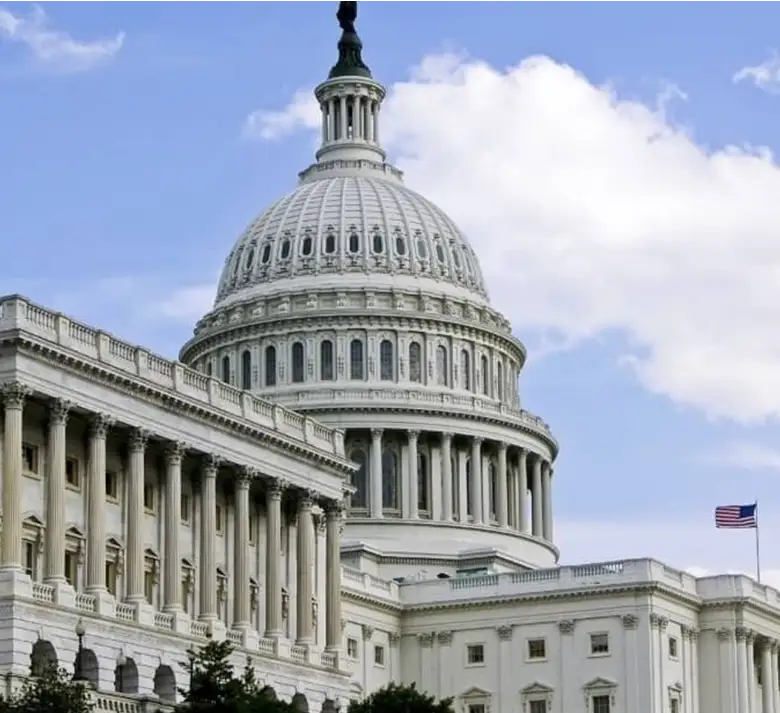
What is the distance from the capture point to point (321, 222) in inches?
7042

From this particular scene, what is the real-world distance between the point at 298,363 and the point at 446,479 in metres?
14.7

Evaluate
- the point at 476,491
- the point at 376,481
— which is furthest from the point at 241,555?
the point at 476,491

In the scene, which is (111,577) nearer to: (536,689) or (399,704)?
(399,704)

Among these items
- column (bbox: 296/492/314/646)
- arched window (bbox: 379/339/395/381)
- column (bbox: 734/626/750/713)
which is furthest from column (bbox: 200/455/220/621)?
arched window (bbox: 379/339/395/381)

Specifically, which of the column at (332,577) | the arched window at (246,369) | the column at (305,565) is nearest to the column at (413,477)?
the arched window at (246,369)

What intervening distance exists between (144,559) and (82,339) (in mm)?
11106

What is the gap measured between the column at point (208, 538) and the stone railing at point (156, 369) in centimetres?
323

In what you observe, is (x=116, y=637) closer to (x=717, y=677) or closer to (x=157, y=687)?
(x=157, y=687)

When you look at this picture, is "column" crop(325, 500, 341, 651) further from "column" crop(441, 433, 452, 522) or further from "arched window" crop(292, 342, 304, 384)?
"arched window" crop(292, 342, 304, 384)

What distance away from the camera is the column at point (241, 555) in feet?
357

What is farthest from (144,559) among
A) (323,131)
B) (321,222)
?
(323,131)

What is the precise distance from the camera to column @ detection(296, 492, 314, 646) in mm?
114062

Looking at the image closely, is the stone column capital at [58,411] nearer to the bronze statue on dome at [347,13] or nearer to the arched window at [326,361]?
the arched window at [326,361]

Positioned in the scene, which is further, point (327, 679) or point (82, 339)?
point (327, 679)
